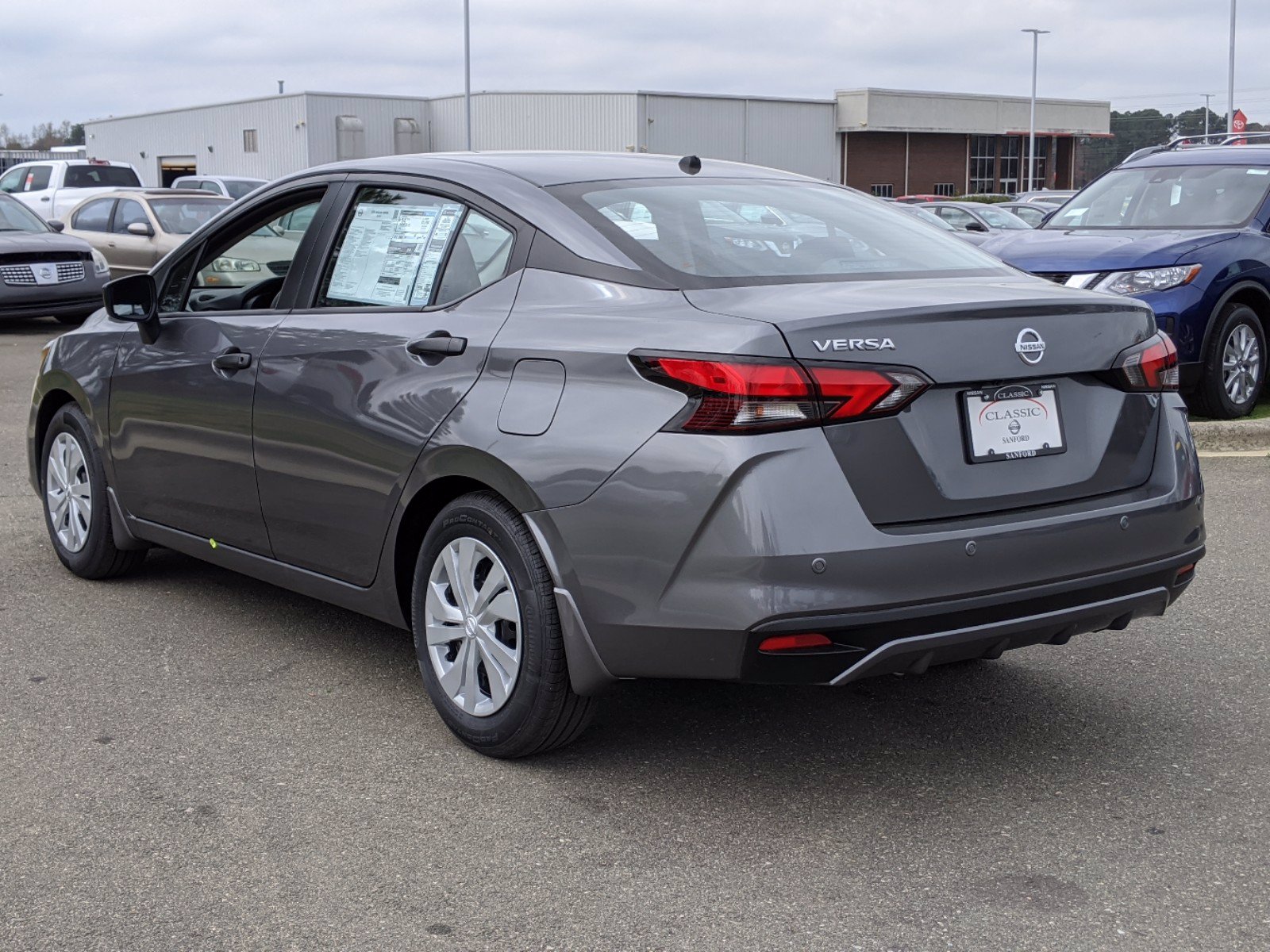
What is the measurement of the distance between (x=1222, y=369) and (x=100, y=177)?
23848mm

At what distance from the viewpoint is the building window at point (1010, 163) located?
75000mm

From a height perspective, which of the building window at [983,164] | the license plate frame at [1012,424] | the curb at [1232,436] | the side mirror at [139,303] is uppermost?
the building window at [983,164]

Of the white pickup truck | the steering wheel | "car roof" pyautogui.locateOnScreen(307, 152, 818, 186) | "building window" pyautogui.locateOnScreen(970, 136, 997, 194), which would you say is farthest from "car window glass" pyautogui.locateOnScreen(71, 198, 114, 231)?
"building window" pyautogui.locateOnScreen(970, 136, 997, 194)

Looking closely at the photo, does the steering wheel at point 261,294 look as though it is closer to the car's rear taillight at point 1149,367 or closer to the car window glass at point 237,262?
the car window glass at point 237,262

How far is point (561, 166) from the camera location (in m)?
4.39

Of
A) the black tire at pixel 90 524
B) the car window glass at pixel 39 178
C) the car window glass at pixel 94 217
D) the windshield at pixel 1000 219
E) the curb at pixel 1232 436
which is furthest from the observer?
the car window glass at pixel 39 178

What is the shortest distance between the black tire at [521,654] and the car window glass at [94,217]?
17336mm

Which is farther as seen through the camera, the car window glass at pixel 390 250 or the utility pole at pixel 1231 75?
the utility pole at pixel 1231 75

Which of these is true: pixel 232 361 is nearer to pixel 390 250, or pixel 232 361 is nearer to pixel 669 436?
pixel 390 250

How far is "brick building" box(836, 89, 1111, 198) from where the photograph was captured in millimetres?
66875

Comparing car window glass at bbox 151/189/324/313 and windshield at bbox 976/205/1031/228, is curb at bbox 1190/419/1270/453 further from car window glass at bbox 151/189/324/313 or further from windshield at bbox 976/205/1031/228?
windshield at bbox 976/205/1031/228

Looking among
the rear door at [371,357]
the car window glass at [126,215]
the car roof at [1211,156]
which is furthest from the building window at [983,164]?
the rear door at [371,357]

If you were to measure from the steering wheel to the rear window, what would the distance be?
24.4m

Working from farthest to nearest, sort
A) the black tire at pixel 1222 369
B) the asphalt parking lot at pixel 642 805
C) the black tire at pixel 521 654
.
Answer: the black tire at pixel 1222 369 < the black tire at pixel 521 654 < the asphalt parking lot at pixel 642 805
